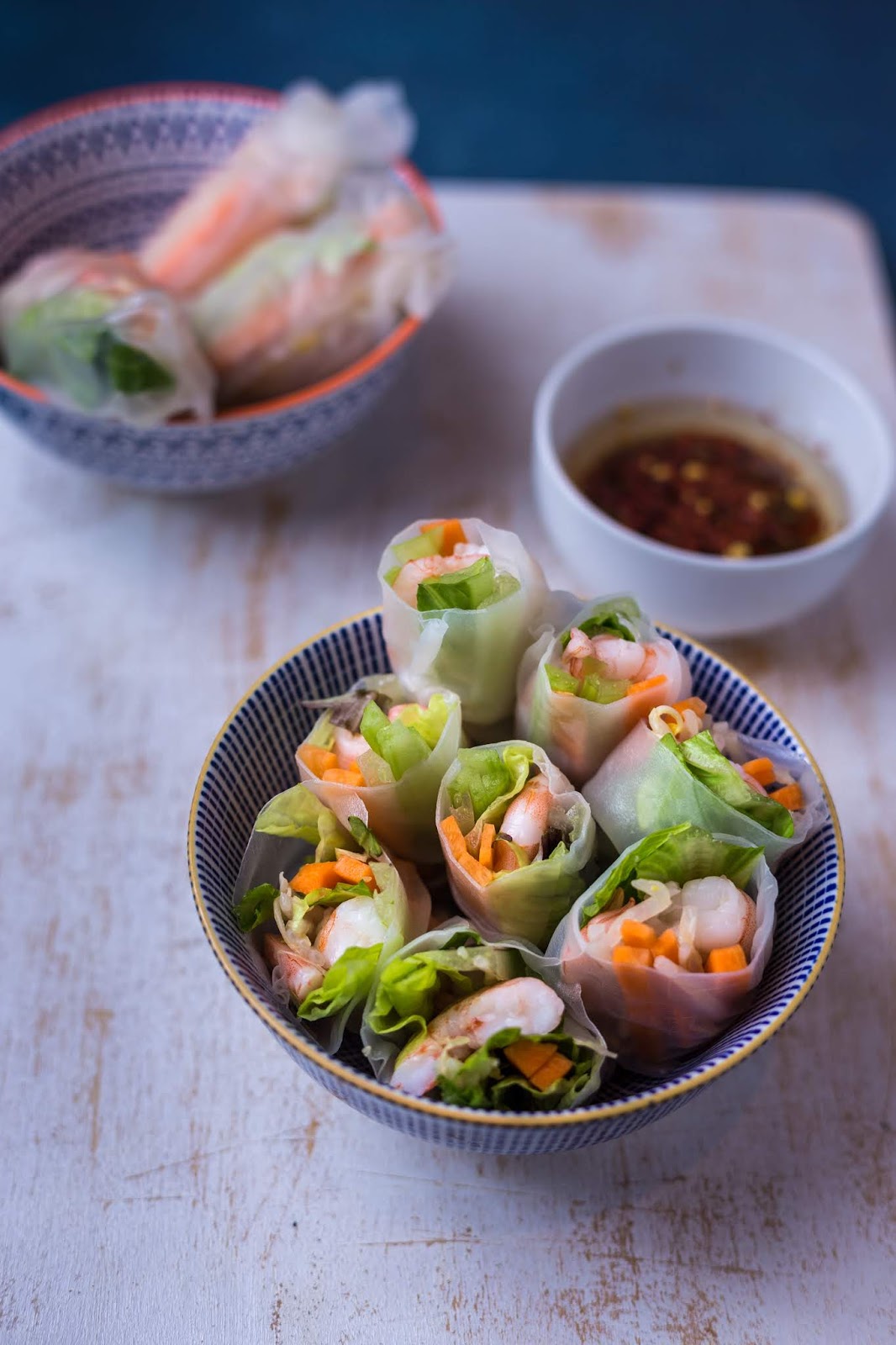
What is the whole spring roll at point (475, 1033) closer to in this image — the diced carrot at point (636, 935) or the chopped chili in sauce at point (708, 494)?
the diced carrot at point (636, 935)

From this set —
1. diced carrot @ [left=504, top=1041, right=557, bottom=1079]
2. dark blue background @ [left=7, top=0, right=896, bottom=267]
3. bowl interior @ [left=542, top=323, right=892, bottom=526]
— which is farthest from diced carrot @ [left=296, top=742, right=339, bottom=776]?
dark blue background @ [left=7, top=0, right=896, bottom=267]

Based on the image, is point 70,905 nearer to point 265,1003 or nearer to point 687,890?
point 265,1003

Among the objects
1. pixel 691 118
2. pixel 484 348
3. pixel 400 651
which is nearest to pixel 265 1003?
pixel 400 651

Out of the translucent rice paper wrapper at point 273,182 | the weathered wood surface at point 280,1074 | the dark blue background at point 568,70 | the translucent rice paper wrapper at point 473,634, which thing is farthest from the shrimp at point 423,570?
the dark blue background at point 568,70

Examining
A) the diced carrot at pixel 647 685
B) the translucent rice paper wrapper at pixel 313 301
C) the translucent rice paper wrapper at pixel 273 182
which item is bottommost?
the diced carrot at pixel 647 685

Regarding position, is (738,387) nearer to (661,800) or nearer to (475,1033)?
(661,800)
